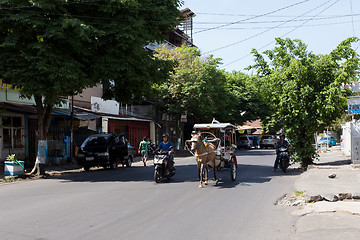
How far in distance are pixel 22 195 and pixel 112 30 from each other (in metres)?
7.33

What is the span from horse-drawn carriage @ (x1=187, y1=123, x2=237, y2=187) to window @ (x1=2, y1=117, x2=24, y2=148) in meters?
12.2

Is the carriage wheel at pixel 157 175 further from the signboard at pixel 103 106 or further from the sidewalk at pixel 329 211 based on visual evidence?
the signboard at pixel 103 106

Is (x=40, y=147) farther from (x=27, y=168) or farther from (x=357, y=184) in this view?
(x=357, y=184)

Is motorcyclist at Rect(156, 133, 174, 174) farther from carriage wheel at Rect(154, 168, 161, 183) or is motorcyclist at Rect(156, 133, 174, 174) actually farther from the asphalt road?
Result: the asphalt road

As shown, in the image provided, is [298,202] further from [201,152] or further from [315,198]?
[201,152]

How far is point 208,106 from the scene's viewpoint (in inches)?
1318

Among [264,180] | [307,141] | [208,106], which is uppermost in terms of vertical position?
[208,106]

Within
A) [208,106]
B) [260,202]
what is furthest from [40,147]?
[208,106]

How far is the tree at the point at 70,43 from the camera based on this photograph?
543 inches

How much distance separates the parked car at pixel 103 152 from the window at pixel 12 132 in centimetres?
476

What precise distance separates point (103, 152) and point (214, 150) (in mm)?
8515

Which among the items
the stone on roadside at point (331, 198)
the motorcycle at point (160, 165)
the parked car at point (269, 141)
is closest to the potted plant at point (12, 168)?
the motorcycle at point (160, 165)

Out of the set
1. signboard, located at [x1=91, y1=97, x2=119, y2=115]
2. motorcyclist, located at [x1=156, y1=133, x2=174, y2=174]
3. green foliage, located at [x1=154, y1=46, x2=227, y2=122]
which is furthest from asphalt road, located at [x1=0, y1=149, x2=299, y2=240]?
green foliage, located at [x1=154, y1=46, x2=227, y2=122]

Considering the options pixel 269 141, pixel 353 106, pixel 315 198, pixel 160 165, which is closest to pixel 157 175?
pixel 160 165
